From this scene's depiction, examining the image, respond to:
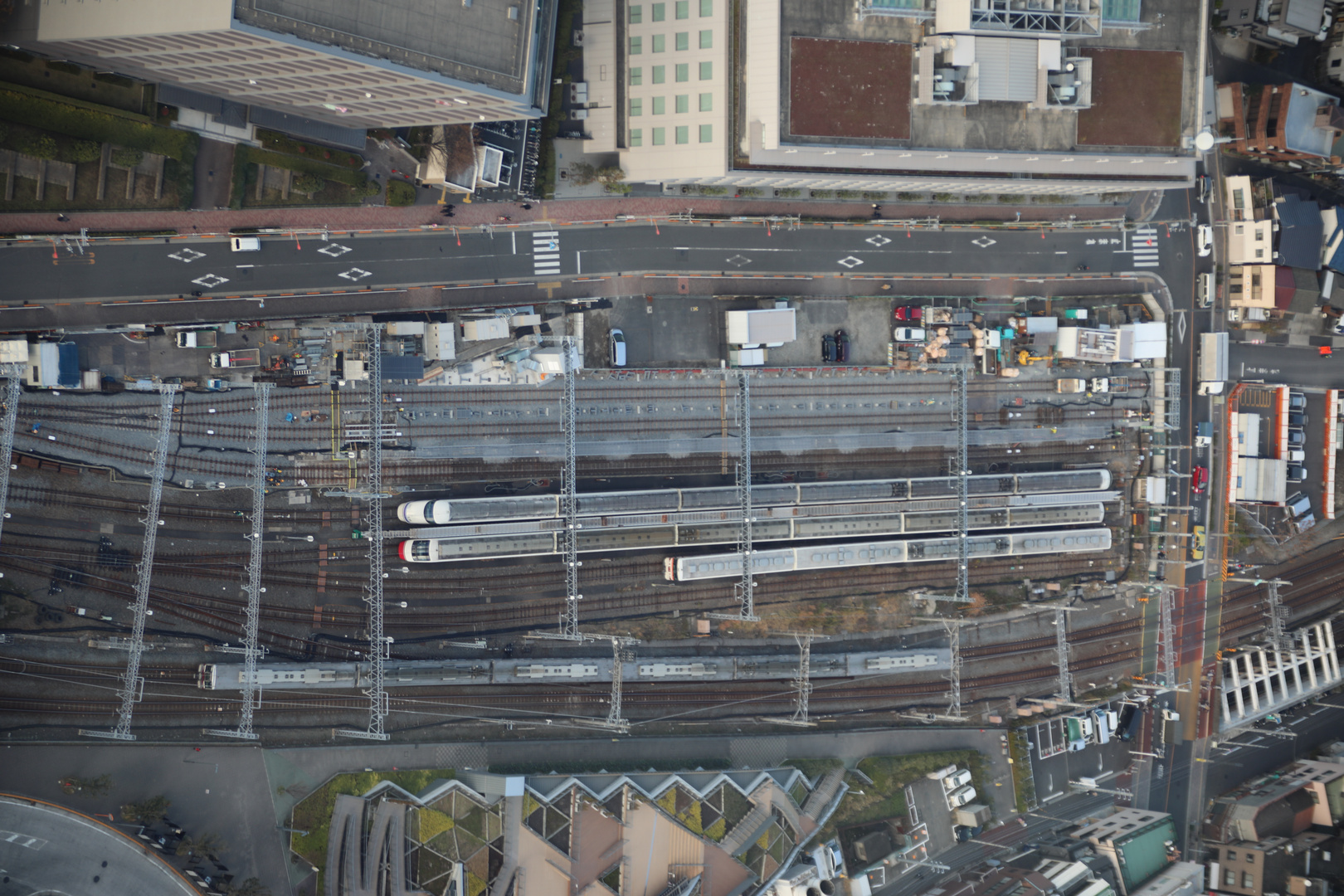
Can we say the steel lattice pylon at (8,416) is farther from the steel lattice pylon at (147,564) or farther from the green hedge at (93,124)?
the green hedge at (93,124)

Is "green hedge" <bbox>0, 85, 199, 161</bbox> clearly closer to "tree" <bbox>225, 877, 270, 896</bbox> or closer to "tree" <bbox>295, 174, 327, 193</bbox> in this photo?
"tree" <bbox>295, 174, 327, 193</bbox>

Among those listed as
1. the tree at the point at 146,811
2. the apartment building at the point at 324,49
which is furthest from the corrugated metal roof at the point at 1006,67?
the tree at the point at 146,811

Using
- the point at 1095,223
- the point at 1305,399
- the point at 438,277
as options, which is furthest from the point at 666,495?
the point at 1305,399

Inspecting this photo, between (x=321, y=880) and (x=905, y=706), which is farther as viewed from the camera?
(x=905, y=706)

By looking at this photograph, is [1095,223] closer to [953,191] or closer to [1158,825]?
[953,191]

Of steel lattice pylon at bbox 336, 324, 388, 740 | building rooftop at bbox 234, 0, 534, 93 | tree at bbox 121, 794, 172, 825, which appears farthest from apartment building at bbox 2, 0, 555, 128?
tree at bbox 121, 794, 172, 825

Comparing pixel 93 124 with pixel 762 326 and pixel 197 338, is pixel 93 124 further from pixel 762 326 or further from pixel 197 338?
pixel 762 326
